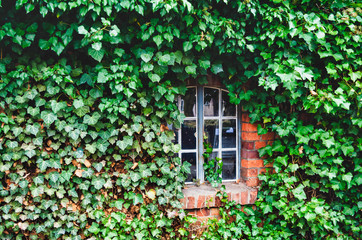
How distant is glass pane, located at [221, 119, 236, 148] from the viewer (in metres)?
3.26

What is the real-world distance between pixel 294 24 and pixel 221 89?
40.8 inches

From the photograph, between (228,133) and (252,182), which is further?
(228,133)

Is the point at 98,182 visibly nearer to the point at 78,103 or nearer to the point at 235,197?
the point at 78,103

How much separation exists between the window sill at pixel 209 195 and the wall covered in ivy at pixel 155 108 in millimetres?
113

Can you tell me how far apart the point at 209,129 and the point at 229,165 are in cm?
53

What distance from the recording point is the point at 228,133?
10.7ft

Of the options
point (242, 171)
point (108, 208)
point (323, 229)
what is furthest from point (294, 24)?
point (108, 208)

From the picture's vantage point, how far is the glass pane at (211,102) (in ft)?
10.4

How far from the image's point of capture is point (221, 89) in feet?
10.5

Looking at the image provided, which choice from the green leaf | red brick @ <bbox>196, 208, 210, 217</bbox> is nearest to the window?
red brick @ <bbox>196, 208, 210, 217</bbox>

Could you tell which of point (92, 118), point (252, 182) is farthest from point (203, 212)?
point (92, 118)

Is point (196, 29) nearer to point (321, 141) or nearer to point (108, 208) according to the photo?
point (321, 141)

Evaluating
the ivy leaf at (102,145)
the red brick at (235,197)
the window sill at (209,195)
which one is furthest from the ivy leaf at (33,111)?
the red brick at (235,197)

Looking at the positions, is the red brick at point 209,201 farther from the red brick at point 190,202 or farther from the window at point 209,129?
the window at point 209,129
